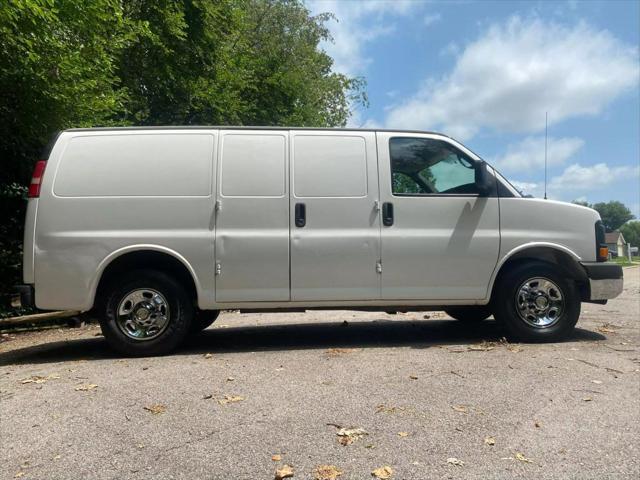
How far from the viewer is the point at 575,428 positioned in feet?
11.3

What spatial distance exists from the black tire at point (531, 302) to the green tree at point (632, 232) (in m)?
148

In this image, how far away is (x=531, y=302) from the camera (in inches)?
225

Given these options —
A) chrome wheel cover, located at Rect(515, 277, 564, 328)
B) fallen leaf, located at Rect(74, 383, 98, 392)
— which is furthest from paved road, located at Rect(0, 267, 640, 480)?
chrome wheel cover, located at Rect(515, 277, 564, 328)

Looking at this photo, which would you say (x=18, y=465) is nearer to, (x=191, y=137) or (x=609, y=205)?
(x=191, y=137)

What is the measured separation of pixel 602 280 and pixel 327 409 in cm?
356

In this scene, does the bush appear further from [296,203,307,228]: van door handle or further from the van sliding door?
[296,203,307,228]: van door handle

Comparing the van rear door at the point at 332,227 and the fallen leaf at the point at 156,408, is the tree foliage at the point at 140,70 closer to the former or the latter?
the van rear door at the point at 332,227

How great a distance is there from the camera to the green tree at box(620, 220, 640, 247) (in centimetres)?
13631

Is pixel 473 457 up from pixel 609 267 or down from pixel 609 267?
down

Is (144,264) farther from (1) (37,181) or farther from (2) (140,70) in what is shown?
(2) (140,70)

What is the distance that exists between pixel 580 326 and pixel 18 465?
6565mm

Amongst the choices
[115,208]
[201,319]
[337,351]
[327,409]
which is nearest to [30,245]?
[115,208]

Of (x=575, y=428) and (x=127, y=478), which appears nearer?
(x=127, y=478)

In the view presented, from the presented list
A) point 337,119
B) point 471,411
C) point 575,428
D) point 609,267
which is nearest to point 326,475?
point 471,411
